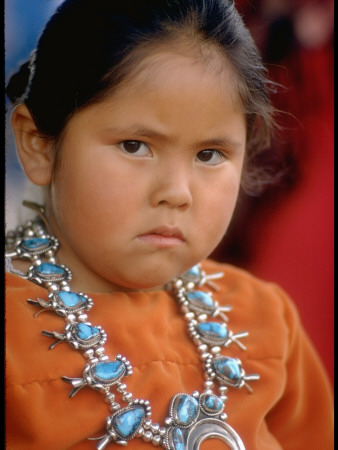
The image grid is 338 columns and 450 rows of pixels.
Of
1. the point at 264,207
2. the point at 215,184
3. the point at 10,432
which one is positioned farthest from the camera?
the point at 264,207

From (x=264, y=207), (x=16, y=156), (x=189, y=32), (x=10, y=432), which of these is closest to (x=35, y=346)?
(x=10, y=432)

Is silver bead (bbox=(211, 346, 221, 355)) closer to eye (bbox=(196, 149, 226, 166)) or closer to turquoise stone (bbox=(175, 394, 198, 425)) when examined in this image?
turquoise stone (bbox=(175, 394, 198, 425))

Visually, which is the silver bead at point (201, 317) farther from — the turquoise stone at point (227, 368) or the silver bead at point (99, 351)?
the silver bead at point (99, 351)

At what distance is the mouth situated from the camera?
0.78 meters

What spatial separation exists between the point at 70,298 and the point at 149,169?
7.7 inches

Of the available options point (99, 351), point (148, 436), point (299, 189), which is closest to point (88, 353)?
point (99, 351)

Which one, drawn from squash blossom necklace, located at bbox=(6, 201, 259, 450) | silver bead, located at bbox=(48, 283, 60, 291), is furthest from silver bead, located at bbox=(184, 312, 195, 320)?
silver bead, located at bbox=(48, 283, 60, 291)

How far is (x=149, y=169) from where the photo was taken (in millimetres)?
763

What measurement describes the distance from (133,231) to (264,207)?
643mm

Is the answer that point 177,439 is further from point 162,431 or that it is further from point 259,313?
point 259,313

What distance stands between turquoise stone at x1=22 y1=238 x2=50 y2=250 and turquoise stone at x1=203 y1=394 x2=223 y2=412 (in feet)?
0.98

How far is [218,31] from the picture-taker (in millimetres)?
791

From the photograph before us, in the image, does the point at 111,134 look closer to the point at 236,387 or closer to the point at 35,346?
the point at 35,346

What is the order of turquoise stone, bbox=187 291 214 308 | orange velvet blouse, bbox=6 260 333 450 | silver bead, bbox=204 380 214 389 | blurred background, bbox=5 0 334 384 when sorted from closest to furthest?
orange velvet blouse, bbox=6 260 333 450 → silver bead, bbox=204 380 214 389 → turquoise stone, bbox=187 291 214 308 → blurred background, bbox=5 0 334 384
